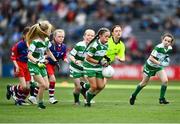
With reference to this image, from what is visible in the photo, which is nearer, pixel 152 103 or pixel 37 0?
pixel 152 103

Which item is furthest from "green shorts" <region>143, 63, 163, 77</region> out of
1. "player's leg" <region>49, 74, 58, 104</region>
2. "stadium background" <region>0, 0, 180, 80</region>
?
"stadium background" <region>0, 0, 180, 80</region>

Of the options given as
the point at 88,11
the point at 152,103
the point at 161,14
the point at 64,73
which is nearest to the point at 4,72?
the point at 64,73

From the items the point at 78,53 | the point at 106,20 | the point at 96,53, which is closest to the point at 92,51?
the point at 96,53

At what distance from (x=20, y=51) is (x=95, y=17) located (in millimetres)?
21549

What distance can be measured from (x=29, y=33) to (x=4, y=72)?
871 inches

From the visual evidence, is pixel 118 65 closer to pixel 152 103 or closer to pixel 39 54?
pixel 152 103

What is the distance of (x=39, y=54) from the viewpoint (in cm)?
1905

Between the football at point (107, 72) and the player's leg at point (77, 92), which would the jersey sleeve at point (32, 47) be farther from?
the player's leg at point (77, 92)

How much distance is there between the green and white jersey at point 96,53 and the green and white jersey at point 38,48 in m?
1.36

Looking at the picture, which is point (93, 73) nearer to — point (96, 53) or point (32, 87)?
point (96, 53)

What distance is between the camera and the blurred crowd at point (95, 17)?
134 feet

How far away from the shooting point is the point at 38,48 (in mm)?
18969

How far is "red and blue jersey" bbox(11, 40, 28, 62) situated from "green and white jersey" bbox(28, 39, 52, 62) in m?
1.70

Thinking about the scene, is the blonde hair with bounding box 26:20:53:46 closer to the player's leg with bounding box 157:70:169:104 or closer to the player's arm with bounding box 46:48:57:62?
the player's arm with bounding box 46:48:57:62
